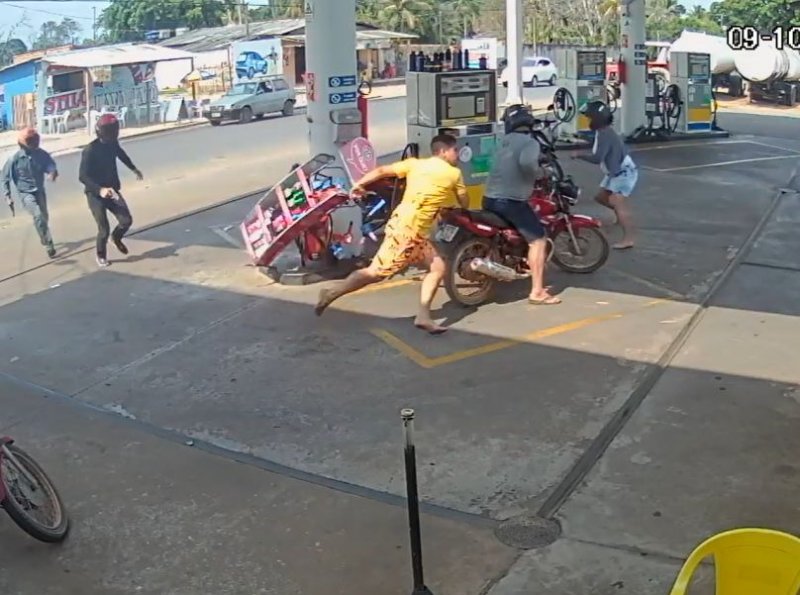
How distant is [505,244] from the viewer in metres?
9.02

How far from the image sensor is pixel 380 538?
5.13 m

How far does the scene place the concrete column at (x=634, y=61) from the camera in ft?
67.7

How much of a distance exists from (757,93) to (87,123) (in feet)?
75.0

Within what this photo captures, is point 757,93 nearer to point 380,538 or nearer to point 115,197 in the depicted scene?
point 115,197

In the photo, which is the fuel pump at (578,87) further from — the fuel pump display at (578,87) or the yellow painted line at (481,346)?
the yellow painted line at (481,346)

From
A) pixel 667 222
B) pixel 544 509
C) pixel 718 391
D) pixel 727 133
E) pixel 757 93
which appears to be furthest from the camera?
pixel 757 93

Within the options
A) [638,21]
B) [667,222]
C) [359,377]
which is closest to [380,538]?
[359,377]

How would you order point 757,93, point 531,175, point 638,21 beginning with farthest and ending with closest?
point 757,93, point 638,21, point 531,175

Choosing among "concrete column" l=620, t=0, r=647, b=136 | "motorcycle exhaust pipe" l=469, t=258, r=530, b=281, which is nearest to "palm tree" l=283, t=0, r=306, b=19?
"concrete column" l=620, t=0, r=647, b=136

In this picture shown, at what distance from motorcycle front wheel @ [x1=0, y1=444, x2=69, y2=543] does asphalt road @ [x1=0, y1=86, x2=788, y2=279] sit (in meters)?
7.04

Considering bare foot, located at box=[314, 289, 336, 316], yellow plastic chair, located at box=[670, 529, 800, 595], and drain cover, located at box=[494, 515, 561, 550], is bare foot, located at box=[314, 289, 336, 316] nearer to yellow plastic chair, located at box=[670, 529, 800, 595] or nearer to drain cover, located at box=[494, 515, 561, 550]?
drain cover, located at box=[494, 515, 561, 550]

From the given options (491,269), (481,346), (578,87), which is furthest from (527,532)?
(578,87)
